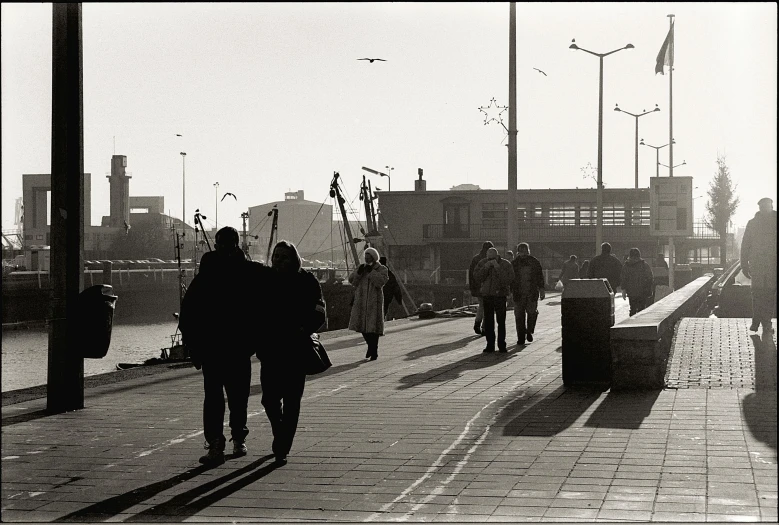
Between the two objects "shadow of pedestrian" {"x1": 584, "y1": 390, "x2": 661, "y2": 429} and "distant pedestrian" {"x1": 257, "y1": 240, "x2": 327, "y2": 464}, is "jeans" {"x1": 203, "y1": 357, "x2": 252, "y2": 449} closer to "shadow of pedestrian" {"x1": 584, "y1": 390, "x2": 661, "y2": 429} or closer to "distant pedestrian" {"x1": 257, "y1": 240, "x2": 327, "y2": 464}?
"distant pedestrian" {"x1": 257, "y1": 240, "x2": 327, "y2": 464}

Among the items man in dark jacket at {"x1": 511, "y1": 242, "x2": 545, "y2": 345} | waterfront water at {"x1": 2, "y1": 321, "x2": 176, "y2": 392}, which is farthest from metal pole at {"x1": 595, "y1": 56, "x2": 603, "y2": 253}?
man in dark jacket at {"x1": 511, "y1": 242, "x2": 545, "y2": 345}

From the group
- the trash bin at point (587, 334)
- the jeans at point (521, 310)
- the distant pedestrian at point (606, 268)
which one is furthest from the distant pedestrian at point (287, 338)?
the distant pedestrian at point (606, 268)

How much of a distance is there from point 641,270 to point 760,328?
3.53 meters

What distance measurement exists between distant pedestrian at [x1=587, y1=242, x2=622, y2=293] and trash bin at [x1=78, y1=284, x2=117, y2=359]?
12146 mm

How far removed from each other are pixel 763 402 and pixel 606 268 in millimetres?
11138

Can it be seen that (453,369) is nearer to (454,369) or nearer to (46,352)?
(454,369)

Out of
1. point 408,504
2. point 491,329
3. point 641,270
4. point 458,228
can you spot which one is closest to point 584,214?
point 458,228

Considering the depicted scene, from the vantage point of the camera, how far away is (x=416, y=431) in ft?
29.3

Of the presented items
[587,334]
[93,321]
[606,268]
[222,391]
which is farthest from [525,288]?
[222,391]

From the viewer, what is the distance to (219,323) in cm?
788

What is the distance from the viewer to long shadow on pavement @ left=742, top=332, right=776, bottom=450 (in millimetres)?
8352

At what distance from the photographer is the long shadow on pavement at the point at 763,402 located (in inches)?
329

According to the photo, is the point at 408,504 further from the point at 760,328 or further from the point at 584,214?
the point at 584,214

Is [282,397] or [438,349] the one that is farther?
[438,349]
